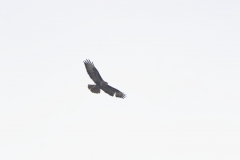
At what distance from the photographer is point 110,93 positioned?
45531 millimetres

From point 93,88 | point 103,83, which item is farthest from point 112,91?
point 93,88

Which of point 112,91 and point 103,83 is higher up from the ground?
point 112,91

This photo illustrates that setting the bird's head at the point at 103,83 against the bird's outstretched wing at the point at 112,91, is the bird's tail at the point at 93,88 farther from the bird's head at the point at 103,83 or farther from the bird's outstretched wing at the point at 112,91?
the bird's outstretched wing at the point at 112,91

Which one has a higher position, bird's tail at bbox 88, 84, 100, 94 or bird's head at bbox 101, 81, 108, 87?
bird's head at bbox 101, 81, 108, 87

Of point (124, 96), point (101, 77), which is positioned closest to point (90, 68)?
point (101, 77)

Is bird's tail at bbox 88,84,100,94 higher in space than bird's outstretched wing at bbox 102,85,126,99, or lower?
lower

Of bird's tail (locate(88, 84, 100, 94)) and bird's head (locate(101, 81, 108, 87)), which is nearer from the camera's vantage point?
bird's tail (locate(88, 84, 100, 94))

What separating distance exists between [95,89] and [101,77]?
125 cm

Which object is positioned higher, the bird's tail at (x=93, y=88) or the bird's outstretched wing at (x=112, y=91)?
the bird's outstretched wing at (x=112, y=91)

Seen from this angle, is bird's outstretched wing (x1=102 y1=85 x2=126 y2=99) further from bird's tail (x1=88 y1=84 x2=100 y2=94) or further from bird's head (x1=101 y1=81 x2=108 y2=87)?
bird's tail (x1=88 y1=84 x2=100 y2=94)

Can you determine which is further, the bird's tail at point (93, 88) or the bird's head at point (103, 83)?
the bird's head at point (103, 83)

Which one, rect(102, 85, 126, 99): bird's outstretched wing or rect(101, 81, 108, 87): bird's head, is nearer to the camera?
rect(101, 81, 108, 87): bird's head

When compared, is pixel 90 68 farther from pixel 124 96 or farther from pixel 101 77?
pixel 124 96

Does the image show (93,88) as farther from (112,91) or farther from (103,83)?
(112,91)
